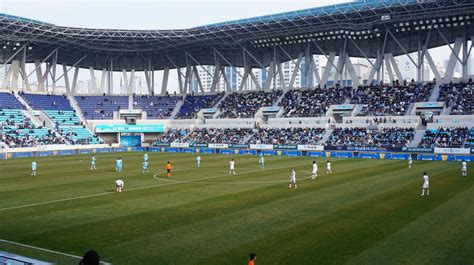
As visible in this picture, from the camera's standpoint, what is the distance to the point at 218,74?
91.1 m

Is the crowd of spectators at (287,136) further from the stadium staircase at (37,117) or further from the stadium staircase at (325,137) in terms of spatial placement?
the stadium staircase at (37,117)

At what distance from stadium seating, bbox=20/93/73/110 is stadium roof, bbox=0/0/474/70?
8.38 metres

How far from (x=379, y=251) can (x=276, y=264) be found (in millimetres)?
3601

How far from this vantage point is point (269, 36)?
76.1m

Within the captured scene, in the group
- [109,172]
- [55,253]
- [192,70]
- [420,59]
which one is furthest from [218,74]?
[55,253]

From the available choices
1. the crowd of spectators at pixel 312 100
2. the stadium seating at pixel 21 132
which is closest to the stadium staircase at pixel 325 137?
the crowd of spectators at pixel 312 100

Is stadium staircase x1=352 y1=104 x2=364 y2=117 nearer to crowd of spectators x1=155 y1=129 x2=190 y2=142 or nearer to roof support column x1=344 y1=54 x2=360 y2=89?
roof support column x1=344 y1=54 x2=360 y2=89

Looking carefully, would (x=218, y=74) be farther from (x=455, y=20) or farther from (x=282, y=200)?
(x=282, y=200)

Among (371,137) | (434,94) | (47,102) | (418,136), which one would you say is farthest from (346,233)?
(47,102)

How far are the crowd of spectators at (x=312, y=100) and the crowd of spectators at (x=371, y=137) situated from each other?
8.90m

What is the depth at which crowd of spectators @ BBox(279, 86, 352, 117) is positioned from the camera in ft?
247

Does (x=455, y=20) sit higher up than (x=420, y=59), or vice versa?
(x=455, y=20)

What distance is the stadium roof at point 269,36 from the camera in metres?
63.8

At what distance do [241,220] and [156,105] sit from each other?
257 feet
